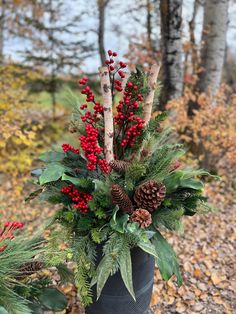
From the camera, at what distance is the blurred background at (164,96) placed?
116 inches

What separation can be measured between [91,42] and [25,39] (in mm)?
1382

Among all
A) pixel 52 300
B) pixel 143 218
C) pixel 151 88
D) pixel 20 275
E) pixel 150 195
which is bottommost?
pixel 52 300

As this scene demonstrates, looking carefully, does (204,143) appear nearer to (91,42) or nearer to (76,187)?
(76,187)

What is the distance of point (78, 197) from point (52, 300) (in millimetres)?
739

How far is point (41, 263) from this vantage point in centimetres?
177

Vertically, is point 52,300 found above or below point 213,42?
below

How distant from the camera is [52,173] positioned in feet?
5.68

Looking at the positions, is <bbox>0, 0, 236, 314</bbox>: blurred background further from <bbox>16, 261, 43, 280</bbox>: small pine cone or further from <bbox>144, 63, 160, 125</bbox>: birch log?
<bbox>16, 261, 43, 280</bbox>: small pine cone

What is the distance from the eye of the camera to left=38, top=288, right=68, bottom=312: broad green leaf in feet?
6.47

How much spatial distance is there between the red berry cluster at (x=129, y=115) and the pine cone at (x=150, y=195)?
0.32 metres

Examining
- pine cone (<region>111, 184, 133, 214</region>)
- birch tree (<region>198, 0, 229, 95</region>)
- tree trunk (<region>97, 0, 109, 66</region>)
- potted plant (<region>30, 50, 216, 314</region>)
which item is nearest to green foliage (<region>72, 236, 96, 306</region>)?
potted plant (<region>30, 50, 216, 314</region>)

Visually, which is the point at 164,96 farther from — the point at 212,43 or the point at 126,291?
the point at 126,291

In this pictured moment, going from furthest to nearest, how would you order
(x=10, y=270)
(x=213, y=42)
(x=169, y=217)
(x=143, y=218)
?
(x=213, y=42), (x=169, y=217), (x=143, y=218), (x=10, y=270)

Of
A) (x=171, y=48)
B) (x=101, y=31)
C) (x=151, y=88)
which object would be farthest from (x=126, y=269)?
(x=101, y=31)
